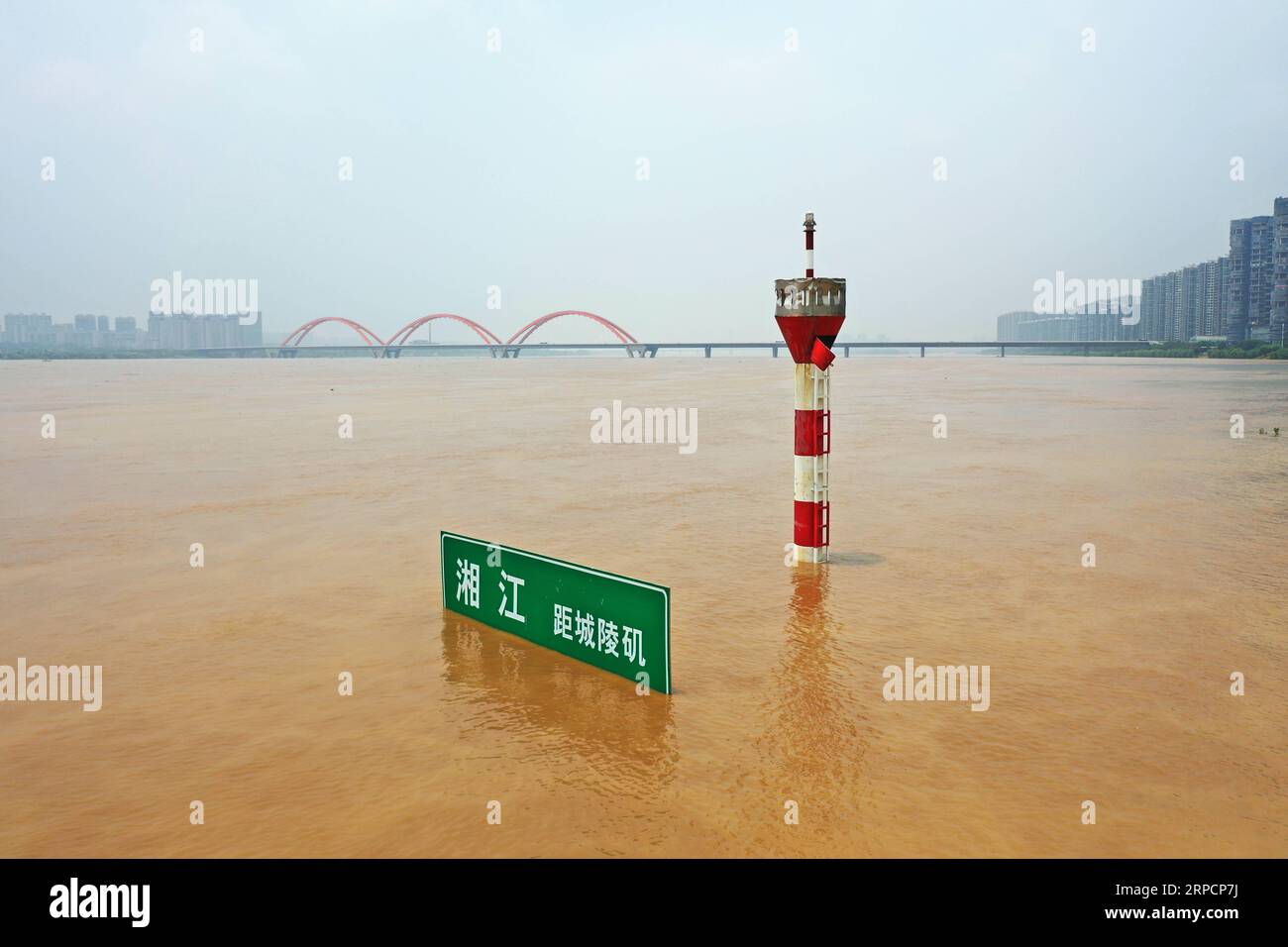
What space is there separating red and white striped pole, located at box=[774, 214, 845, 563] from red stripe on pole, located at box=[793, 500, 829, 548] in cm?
4

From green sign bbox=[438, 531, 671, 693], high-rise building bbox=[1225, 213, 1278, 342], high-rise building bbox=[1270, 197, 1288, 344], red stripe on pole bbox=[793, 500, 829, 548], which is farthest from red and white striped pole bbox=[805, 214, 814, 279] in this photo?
high-rise building bbox=[1225, 213, 1278, 342]

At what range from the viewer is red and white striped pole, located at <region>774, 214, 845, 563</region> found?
11.0m

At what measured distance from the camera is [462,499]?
654 inches

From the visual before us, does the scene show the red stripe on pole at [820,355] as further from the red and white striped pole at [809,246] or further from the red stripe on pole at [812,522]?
the red stripe on pole at [812,522]

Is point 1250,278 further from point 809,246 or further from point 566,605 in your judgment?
point 566,605

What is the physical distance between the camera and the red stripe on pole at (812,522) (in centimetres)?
1151

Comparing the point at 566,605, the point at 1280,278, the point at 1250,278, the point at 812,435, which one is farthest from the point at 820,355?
the point at 1250,278

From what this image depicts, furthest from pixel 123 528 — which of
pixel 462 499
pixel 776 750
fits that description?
pixel 776 750

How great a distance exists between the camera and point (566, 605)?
8008mm

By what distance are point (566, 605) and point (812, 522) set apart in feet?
15.0

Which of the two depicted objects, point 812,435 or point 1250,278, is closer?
point 812,435

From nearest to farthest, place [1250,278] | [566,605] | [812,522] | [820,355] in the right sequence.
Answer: [566,605] → [820,355] → [812,522] → [1250,278]

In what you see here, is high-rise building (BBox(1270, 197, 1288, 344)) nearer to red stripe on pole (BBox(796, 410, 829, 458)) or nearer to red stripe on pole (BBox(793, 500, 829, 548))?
red stripe on pole (BBox(793, 500, 829, 548))

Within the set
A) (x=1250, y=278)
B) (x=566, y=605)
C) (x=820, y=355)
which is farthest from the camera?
(x=1250, y=278)
